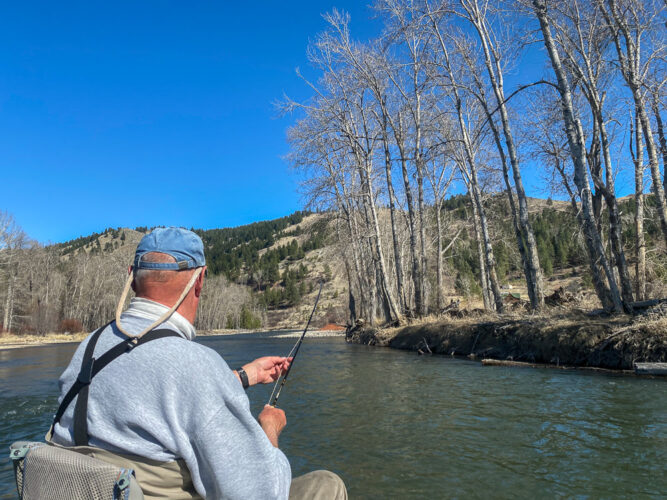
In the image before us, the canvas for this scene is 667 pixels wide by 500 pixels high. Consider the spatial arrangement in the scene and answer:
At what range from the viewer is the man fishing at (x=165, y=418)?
59.1 inches

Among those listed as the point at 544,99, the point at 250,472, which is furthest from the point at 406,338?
the point at 250,472

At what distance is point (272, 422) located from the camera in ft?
6.88

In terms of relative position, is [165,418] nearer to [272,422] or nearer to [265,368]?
[272,422]

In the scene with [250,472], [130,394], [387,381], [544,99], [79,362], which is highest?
[544,99]

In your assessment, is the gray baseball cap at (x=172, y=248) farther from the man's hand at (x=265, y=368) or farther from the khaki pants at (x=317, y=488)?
the khaki pants at (x=317, y=488)

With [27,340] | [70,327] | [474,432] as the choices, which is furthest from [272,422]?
[70,327]

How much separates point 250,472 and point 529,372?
9145 millimetres

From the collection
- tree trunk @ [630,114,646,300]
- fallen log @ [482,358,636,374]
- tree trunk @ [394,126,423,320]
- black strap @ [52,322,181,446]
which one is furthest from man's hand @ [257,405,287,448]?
tree trunk @ [394,126,423,320]

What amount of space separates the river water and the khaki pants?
1867mm

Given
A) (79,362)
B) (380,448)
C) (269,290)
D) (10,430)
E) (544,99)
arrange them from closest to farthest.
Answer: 1. (79,362)
2. (380,448)
3. (10,430)
4. (544,99)
5. (269,290)

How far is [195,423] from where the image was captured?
149cm

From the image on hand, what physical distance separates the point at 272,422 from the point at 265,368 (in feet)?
1.64

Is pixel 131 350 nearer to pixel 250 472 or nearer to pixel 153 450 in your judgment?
pixel 153 450

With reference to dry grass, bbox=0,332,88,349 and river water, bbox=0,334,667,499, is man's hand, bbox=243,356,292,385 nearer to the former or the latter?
river water, bbox=0,334,667,499
